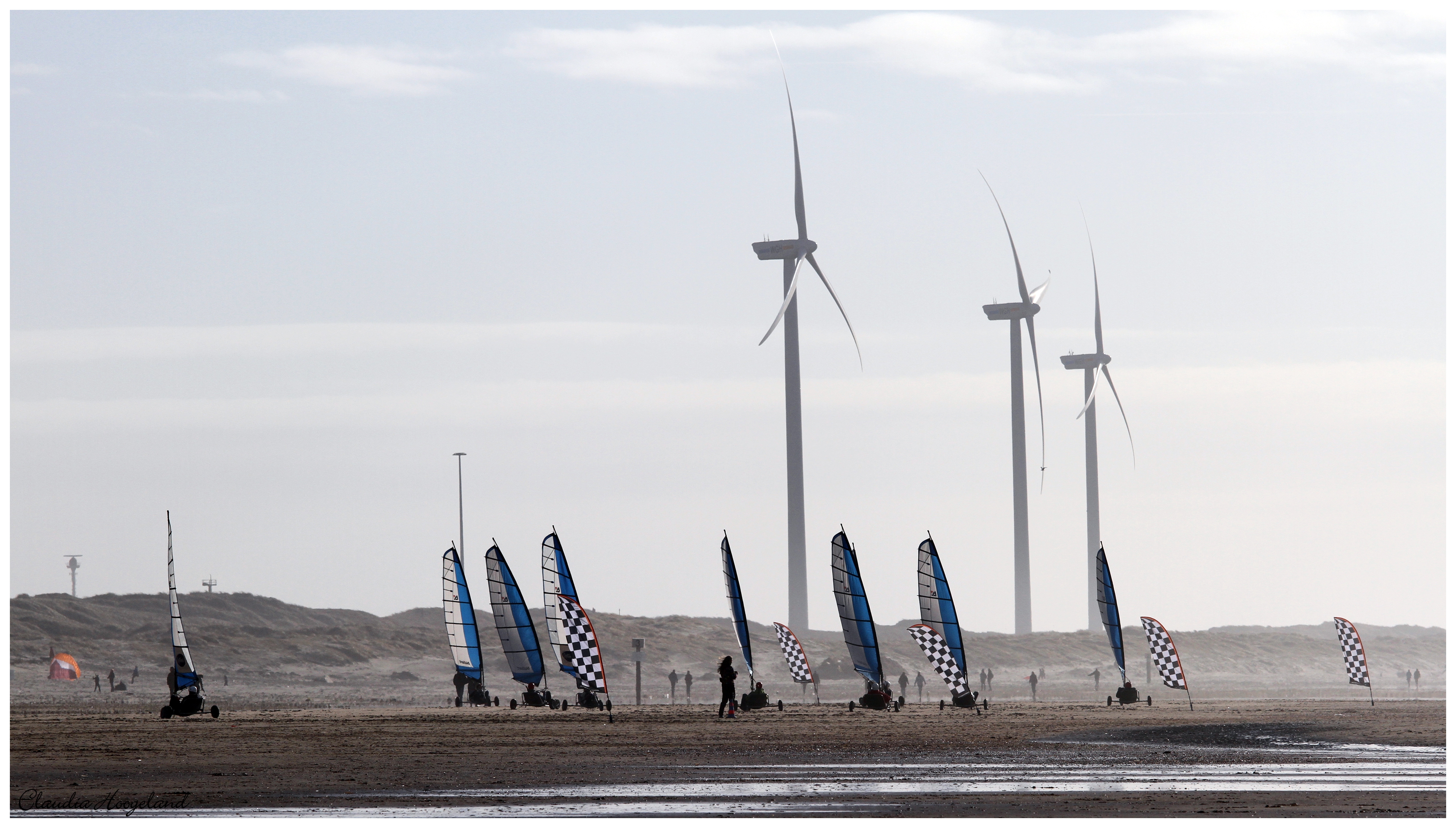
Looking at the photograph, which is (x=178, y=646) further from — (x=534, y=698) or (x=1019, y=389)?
(x=1019, y=389)

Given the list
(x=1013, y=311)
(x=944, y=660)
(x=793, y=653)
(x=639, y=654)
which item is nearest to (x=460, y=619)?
(x=639, y=654)

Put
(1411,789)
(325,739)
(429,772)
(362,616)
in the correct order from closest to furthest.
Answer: (1411,789) → (429,772) → (325,739) → (362,616)

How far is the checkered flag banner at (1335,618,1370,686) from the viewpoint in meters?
49.8

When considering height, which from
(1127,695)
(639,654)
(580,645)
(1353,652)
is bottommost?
(1127,695)

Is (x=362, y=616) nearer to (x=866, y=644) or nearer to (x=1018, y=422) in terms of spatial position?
(x=1018, y=422)

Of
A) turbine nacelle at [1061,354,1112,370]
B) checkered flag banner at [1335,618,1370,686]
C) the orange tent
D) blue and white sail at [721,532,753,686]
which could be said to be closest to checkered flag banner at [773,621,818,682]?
blue and white sail at [721,532,753,686]

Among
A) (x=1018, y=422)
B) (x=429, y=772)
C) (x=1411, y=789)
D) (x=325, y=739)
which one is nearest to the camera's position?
(x=1411, y=789)

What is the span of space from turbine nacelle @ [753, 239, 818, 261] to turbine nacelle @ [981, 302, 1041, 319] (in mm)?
17348

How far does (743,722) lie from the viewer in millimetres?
36406

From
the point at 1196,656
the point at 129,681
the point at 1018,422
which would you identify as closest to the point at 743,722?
the point at 129,681

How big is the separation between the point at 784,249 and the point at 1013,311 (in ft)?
62.8

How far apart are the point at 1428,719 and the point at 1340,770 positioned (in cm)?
1381

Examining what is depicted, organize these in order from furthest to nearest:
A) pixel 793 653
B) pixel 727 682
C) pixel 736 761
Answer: pixel 793 653
pixel 727 682
pixel 736 761

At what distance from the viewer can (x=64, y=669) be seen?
246 feet
